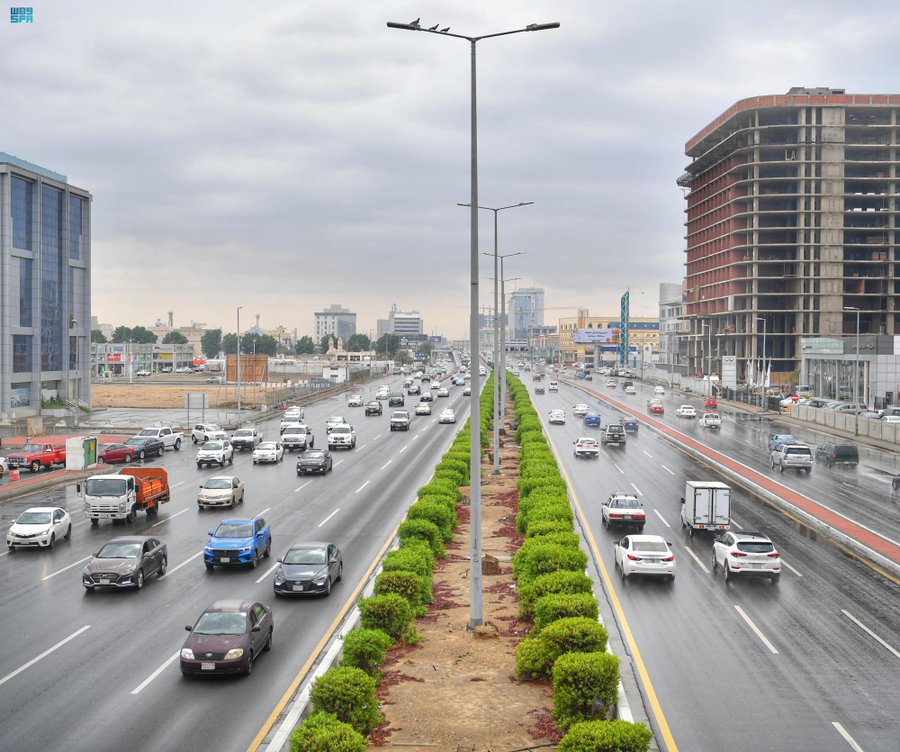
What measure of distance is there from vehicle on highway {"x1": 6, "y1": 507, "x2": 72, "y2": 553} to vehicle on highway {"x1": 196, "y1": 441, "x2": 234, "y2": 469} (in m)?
22.3

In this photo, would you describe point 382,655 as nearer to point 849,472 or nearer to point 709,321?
point 849,472

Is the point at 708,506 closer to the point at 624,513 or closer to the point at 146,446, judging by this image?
the point at 624,513

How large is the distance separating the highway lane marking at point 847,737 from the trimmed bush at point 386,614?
8.30m

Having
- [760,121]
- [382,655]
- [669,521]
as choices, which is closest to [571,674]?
[382,655]

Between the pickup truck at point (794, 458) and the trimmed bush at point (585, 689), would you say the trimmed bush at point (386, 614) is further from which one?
the pickup truck at point (794, 458)

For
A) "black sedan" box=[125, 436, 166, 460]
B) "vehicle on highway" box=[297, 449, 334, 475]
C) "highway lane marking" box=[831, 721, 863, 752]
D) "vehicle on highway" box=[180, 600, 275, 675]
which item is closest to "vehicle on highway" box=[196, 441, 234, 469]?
"black sedan" box=[125, 436, 166, 460]

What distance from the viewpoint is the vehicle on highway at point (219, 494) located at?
39.3m

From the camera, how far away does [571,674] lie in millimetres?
14445

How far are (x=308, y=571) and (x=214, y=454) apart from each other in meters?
32.3

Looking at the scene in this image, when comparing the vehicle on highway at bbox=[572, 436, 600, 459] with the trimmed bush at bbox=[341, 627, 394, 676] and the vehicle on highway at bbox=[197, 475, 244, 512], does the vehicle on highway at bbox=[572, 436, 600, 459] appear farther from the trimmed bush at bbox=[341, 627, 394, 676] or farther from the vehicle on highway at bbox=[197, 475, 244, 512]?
the trimmed bush at bbox=[341, 627, 394, 676]

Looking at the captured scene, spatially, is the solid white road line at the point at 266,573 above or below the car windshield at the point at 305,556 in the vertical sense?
below

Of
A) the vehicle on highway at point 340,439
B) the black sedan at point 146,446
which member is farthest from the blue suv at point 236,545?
the vehicle on highway at point 340,439

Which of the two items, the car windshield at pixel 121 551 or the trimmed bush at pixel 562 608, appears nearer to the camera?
the trimmed bush at pixel 562 608

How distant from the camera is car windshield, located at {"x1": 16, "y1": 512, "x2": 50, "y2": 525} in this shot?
103 ft
